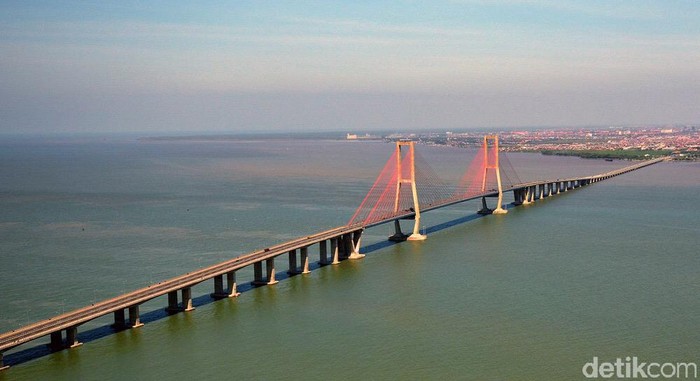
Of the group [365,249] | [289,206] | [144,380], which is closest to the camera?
[144,380]

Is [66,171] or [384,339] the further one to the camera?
[66,171]

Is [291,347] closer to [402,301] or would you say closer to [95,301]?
[402,301]

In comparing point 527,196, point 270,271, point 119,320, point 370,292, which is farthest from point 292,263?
point 527,196

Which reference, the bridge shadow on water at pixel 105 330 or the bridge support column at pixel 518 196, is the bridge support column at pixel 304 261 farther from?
the bridge support column at pixel 518 196

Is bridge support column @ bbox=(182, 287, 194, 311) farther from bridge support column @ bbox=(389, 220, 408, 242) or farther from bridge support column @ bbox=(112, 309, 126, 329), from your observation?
bridge support column @ bbox=(389, 220, 408, 242)

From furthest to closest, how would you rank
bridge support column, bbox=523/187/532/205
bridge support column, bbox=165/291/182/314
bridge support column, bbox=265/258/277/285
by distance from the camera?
bridge support column, bbox=523/187/532/205
bridge support column, bbox=265/258/277/285
bridge support column, bbox=165/291/182/314

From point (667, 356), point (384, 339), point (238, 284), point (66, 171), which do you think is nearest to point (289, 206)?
point (238, 284)

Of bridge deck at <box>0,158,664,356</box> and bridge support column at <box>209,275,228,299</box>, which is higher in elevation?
bridge deck at <box>0,158,664,356</box>

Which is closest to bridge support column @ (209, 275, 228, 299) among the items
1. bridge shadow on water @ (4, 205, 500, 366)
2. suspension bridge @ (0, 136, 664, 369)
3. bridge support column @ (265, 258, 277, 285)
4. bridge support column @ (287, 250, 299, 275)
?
suspension bridge @ (0, 136, 664, 369)
